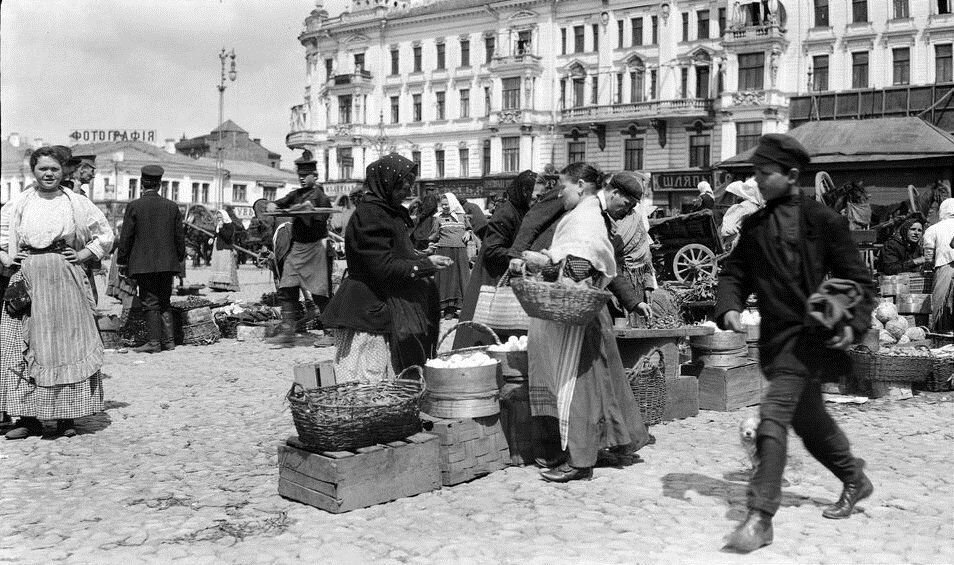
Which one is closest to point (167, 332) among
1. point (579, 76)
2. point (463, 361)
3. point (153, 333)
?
point (153, 333)

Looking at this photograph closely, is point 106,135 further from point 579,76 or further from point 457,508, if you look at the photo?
point 457,508

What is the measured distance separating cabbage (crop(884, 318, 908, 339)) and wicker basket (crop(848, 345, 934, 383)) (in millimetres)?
1378

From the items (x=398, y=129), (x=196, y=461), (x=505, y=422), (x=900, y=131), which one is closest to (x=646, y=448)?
(x=505, y=422)

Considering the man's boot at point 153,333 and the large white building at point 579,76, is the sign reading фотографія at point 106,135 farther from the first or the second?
the man's boot at point 153,333

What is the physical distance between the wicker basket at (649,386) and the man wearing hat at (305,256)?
5135 millimetres

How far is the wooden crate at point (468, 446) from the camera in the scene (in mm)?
5273

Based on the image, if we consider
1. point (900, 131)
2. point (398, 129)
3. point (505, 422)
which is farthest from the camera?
point (398, 129)

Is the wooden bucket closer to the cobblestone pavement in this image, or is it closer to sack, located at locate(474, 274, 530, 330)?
the cobblestone pavement

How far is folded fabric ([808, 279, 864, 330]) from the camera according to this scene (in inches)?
159

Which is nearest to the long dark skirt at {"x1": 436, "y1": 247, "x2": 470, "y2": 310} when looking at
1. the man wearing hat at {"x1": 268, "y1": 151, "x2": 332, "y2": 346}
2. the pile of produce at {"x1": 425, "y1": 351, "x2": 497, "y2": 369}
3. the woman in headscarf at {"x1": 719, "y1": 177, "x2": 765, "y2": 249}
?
the man wearing hat at {"x1": 268, "y1": 151, "x2": 332, "y2": 346}

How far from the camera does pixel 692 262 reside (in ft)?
46.1

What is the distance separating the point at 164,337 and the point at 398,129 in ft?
168

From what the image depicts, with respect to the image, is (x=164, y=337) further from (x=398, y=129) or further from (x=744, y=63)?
(x=398, y=129)

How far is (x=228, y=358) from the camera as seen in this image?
34.1 feet
